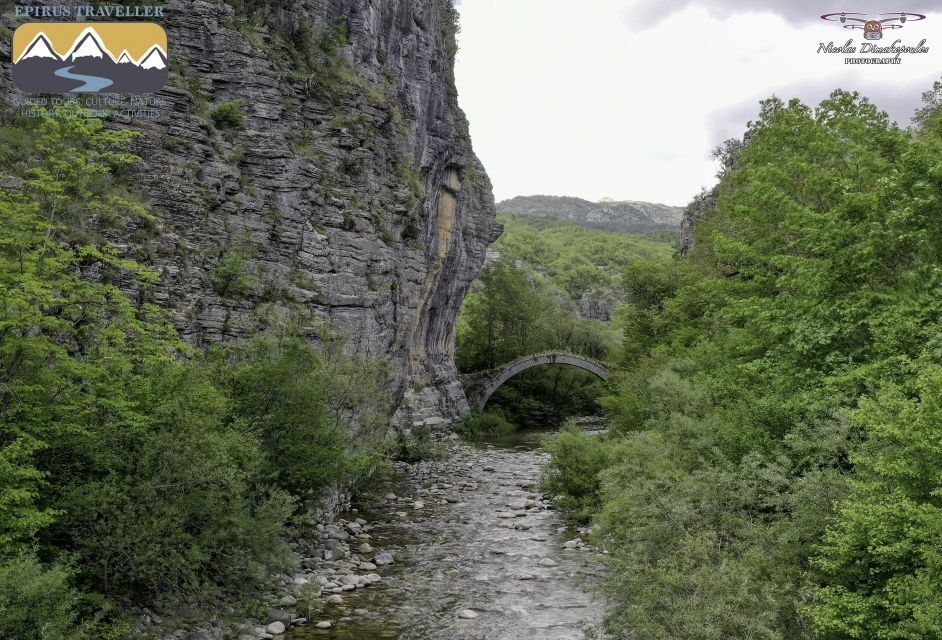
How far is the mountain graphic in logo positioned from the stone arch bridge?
38.5 metres

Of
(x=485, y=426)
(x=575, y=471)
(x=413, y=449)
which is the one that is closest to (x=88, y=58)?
(x=413, y=449)

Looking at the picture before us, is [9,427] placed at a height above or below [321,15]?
below

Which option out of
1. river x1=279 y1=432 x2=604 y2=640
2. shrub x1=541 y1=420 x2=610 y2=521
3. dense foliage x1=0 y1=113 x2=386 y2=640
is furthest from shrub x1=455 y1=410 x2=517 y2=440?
dense foliage x1=0 y1=113 x2=386 y2=640

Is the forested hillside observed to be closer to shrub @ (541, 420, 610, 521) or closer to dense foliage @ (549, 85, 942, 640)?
shrub @ (541, 420, 610, 521)

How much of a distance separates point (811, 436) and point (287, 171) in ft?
63.2

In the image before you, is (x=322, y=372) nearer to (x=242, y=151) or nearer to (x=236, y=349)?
(x=236, y=349)

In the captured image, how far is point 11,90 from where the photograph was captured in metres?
18.2

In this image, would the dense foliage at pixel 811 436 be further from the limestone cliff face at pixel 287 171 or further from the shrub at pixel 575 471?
the limestone cliff face at pixel 287 171

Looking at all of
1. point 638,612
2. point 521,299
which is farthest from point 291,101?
point 521,299

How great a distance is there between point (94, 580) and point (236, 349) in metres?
7.00

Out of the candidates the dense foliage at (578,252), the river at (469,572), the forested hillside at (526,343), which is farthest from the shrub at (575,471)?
the dense foliage at (578,252)

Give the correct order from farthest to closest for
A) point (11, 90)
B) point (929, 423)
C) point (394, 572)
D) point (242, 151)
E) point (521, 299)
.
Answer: point (521, 299) → point (242, 151) → point (11, 90) → point (394, 572) → point (929, 423)

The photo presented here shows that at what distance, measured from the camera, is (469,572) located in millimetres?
16203

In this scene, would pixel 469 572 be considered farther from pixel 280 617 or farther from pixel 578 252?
pixel 578 252
